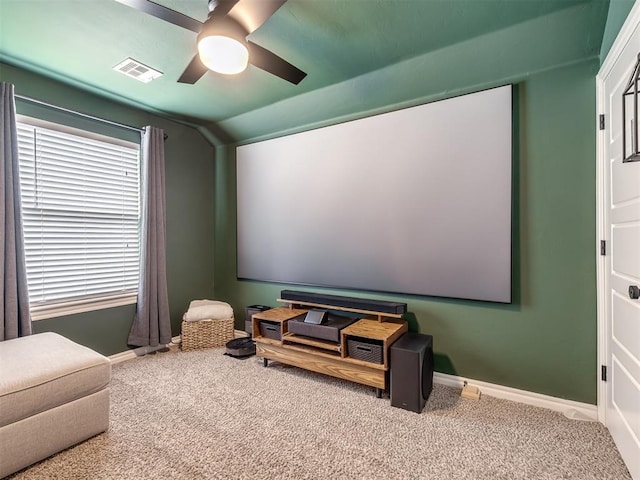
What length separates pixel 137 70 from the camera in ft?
7.96

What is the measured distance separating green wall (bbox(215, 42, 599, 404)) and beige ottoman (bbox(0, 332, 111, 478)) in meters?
2.30

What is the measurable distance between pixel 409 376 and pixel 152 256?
2.61 meters

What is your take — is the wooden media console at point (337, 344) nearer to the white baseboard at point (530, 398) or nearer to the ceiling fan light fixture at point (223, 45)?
the white baseboard at point (530, 398)

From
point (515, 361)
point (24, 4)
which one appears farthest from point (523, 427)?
point (24, 4)

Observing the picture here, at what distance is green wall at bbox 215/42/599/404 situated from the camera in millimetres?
2006

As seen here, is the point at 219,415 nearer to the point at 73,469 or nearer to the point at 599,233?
the point at 73,469

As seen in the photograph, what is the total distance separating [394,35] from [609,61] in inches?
47.6

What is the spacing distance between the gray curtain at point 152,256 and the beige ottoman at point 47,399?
1.11m

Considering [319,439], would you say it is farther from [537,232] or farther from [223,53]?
[223,53]

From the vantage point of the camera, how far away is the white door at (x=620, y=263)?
143cm

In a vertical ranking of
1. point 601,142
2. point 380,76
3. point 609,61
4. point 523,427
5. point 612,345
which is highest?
point 380,76

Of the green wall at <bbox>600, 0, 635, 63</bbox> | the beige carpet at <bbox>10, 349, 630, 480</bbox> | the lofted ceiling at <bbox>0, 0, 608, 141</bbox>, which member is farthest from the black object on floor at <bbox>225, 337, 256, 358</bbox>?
the green wall at <bbox>600, 0, 635, 63</bbox>

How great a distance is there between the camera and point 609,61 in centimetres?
173

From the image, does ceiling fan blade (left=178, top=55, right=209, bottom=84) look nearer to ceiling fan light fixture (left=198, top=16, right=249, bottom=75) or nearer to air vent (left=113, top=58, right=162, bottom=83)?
ceiling fan light fixture (left=198, top=16, right=249, bottom=75)
